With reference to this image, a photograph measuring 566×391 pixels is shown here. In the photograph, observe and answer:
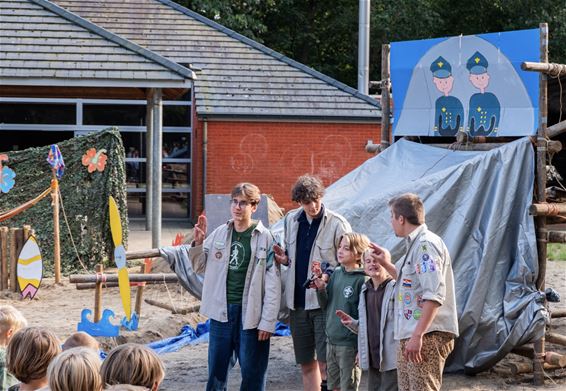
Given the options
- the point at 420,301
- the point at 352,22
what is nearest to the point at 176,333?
the point at 420,301

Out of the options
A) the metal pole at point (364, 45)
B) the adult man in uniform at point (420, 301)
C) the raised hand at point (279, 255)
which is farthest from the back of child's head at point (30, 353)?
the metal pole at point (364, 45)

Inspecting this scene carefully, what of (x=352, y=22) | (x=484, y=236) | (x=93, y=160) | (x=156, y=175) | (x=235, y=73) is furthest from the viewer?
(x=352, y=22)

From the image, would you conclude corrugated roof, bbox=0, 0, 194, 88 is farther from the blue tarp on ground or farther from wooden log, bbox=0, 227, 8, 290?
the blue tarp on ground

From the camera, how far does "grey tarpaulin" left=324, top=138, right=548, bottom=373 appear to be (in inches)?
311

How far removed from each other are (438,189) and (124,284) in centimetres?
282

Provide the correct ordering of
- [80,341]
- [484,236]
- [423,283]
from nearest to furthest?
1. [80,341]
2. [423,283]
3. [484,236]

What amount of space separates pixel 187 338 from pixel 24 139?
14.0 m

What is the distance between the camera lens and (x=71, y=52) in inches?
628

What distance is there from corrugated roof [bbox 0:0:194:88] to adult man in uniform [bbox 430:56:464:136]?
6.92 m

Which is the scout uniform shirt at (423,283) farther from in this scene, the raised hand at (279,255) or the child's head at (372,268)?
the raised hand at (279,255)

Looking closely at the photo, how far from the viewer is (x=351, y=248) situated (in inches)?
259

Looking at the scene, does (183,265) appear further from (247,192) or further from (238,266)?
(247,192)

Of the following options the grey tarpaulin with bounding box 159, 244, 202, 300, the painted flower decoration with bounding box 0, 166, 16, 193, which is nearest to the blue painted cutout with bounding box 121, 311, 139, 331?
the grey tarpaulin with bounding box 159, 244, 202, 300

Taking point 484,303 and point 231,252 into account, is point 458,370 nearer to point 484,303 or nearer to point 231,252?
point 484,303
